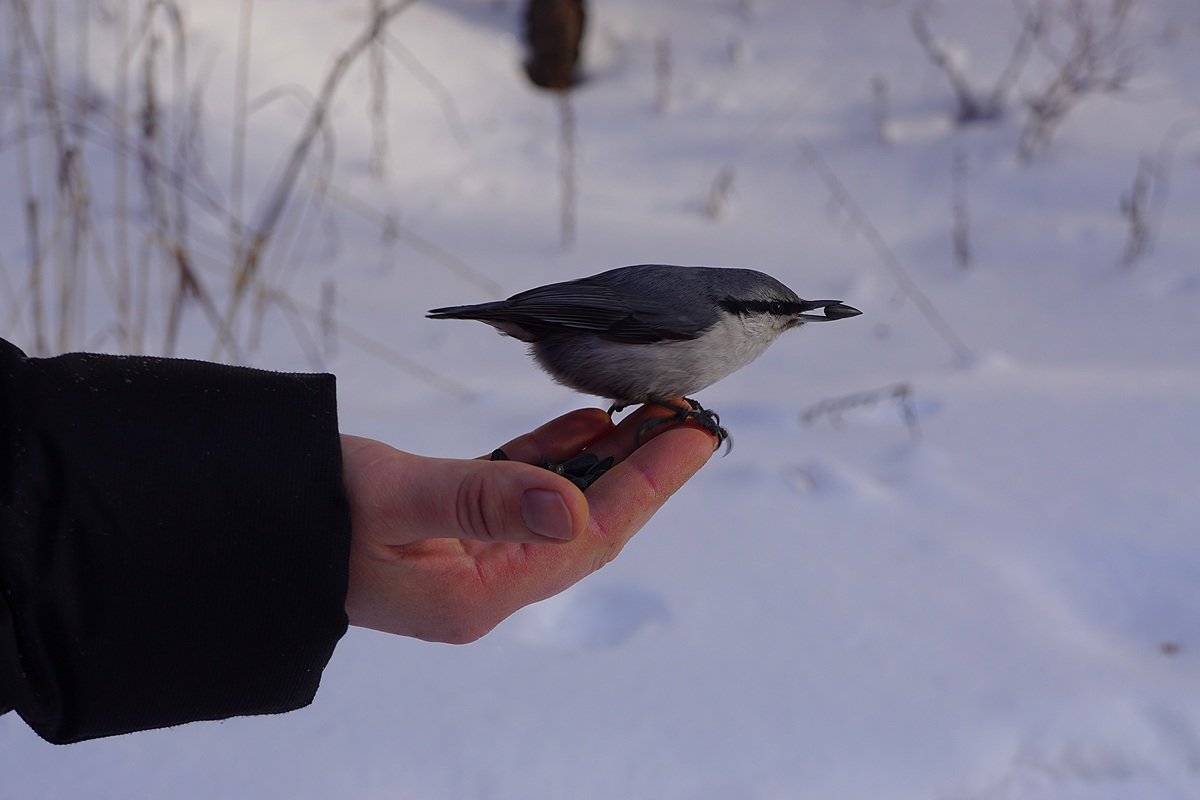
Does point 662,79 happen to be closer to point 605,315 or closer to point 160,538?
point 605,315

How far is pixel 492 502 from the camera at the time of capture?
134cm

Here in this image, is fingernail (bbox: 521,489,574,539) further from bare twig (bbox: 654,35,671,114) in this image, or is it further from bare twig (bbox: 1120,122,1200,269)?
bare twig (bbox: 654,35,671,114)

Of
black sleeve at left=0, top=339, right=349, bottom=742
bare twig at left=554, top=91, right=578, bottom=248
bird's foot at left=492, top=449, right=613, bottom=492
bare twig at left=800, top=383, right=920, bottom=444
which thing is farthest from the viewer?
bare twig at left=554, top=91, right=578, bottom=248

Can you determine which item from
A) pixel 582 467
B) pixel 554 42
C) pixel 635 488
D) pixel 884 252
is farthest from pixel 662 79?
pixel 635 488

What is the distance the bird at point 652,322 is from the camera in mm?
1854

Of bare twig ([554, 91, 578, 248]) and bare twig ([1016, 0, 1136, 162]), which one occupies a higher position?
bare twig ([1016, 0, 1136, 162])

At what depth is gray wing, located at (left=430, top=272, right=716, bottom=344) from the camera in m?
1.86

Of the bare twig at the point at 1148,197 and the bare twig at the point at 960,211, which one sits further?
the bare twig at the point at 960,211

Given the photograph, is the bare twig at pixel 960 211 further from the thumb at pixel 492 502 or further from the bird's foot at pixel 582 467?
the thumb at pixel 492 502

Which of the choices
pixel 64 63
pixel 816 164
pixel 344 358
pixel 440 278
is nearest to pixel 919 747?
pixel 344 358

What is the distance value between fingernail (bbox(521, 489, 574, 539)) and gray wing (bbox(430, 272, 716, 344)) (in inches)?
23.0

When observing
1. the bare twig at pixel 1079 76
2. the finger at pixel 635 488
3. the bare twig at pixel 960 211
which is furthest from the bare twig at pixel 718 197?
the finger at pixel 635 488

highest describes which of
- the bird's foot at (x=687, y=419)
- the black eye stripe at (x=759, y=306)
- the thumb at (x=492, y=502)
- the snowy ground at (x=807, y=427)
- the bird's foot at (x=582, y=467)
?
the black eye stripe at (x=759, y=306)

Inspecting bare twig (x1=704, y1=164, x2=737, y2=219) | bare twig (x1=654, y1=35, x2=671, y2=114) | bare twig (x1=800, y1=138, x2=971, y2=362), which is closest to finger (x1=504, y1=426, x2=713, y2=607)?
bare twig (x1=800, y1=138, x2=971, y2=362)
